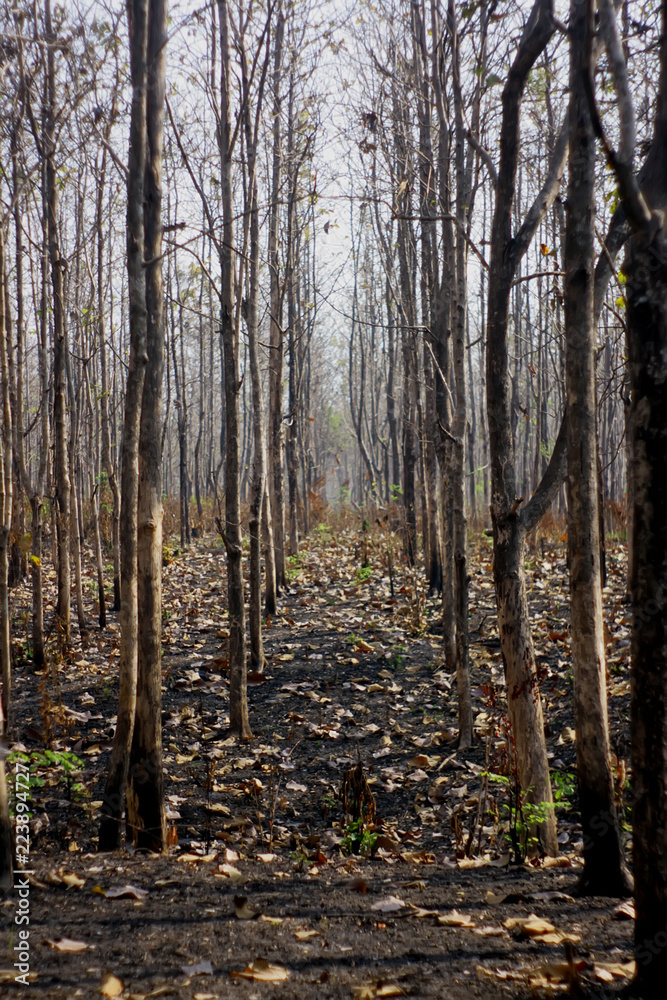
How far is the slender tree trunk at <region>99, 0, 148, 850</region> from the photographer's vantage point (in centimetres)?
346

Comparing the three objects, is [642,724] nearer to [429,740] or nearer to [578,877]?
[578,877]

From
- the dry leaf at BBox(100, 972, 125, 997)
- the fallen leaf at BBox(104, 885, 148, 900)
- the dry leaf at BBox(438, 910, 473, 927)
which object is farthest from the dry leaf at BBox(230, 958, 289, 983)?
the fallen leaf at BBox(104, 885, 148, 900)

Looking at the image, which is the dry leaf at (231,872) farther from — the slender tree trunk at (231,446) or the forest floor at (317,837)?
the slender tree trunk at (231,446)

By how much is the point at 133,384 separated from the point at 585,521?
2315mm

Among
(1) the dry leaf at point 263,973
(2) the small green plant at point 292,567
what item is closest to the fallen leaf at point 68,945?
(1) the dry leaf at point 263,973

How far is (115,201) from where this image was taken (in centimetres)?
962

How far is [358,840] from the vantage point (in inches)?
145

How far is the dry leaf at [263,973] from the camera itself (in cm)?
203

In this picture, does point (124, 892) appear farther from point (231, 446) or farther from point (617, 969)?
point (231, 446)

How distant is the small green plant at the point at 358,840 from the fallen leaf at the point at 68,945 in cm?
174

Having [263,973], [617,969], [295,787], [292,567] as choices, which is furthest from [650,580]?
[292,567]

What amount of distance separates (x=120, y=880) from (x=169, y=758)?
2059 millimetres

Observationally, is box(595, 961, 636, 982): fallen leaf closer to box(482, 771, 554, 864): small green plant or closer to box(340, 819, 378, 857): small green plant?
box(482, 771, 554, 864): small green plant

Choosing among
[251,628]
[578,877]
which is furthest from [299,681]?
[578,877]
